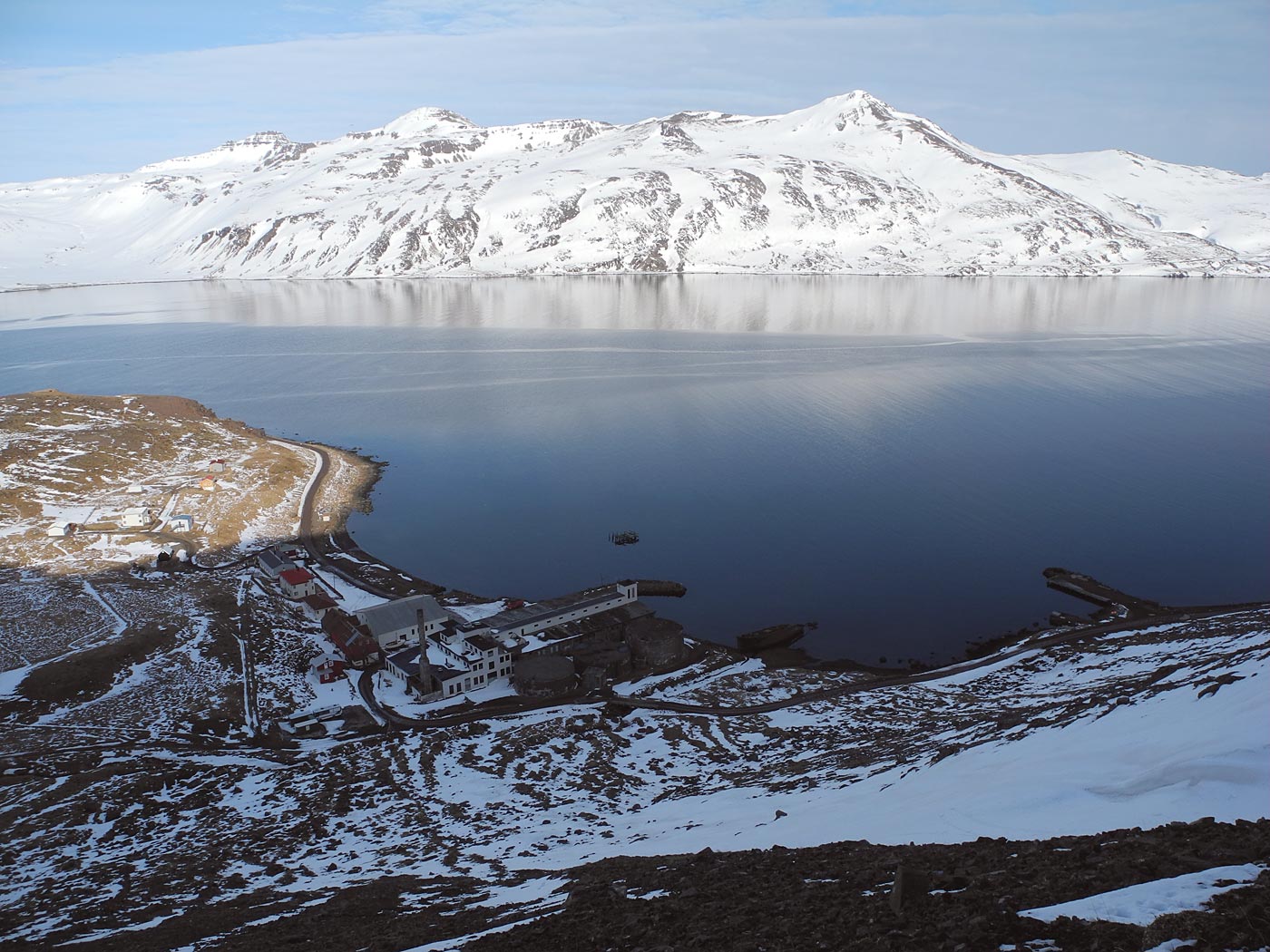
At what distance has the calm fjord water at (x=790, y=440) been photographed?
3291cm

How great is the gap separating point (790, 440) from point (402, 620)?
30.8m

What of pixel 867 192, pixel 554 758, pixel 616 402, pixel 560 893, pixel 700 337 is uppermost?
pixel 867 192

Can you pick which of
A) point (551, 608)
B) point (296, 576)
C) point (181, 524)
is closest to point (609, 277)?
point (181, 524)

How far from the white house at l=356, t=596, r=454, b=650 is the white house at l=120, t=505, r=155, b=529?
15.4 m

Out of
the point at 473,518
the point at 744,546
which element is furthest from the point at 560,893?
the point at 473,518

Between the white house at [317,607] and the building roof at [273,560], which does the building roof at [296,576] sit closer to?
the building roof at [273,560]

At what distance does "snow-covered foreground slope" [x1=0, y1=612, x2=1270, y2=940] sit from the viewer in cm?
1199

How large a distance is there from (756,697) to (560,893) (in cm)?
1335

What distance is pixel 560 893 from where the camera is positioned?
11297 millimetres

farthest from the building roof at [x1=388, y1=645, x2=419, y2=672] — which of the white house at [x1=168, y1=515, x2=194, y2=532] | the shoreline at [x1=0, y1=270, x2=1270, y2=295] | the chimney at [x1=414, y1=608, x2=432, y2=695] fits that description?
the shoreline at [x1=0, y1=270, x2=1270, y2=295]

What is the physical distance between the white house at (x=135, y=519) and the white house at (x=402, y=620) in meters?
15.4

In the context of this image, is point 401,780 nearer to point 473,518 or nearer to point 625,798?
point 625,798

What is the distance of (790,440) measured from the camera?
51.2m

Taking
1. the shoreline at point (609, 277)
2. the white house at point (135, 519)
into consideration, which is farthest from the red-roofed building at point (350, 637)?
the shoreline at point (609, 277)
